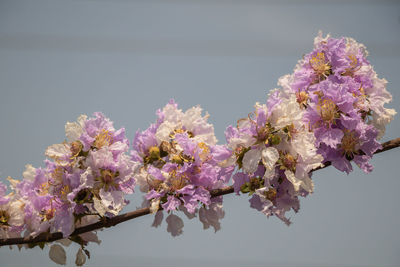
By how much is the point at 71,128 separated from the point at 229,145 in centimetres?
34

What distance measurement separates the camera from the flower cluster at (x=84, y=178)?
35.0 inches

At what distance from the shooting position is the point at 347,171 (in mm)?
875

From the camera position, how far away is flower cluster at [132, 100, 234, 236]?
0.87 metres

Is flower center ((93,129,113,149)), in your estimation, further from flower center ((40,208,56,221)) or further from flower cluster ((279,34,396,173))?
flower cluster ((279,34,396,173))

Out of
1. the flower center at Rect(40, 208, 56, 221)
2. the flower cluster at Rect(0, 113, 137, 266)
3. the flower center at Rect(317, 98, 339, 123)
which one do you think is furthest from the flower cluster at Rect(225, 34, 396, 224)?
the flower center at Rect(40, 208, 56, 221)

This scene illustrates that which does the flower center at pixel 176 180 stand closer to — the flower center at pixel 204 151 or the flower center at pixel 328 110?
the flower center at pixel 204 151

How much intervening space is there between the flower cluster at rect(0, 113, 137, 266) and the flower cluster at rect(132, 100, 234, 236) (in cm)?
5

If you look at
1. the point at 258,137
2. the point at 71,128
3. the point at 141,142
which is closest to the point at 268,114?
the point at 258,137

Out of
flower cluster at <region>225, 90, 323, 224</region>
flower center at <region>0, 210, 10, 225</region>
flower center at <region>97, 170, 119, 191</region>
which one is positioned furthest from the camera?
flower center at <region>0, 210, 10, 225</region>

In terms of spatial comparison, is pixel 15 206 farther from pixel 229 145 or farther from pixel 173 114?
pixel 229 145

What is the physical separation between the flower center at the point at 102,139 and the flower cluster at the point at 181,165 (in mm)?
67

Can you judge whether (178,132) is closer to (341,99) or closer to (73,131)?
(73,131)

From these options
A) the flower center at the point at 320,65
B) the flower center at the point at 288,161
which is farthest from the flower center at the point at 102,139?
the flower center at the point at 320,65

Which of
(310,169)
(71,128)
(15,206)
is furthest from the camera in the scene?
(15,206)
